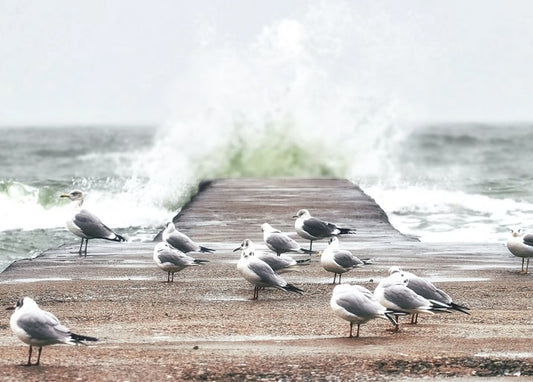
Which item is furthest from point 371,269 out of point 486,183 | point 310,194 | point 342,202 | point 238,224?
point 486,183

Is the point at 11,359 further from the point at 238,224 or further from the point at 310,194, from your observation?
the point at 310,194

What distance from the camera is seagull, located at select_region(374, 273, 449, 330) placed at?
25.8 feet

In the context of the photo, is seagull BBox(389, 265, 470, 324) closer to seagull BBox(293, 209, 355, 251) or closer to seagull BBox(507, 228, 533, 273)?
seagull BBox(507, 228, 533, 273)

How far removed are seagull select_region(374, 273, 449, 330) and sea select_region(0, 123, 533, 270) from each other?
29.8 ft

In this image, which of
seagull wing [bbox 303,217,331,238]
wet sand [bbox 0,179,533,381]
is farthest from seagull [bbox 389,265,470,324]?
seagull wing [bbox 303,217,331,238]

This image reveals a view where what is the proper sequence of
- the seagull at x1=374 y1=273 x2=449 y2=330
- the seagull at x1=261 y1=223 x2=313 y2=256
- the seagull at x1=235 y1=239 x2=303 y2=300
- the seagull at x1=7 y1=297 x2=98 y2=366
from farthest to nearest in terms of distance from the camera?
the seagull at x1=261 y1=223 x2=313 y2=256
the seagull at x1=235 y1=239 x2=303 y2=300
the seagull at x1=374 y1=273 x2=449 y2=330
the seagull at x1=7 y1=297 x2=98 y2=366

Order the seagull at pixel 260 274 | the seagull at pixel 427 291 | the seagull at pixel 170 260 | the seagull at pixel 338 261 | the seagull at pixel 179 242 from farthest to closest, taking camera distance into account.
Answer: the seagull at pixel 179 242, the seagull at pixel 170 260, the seagull at pixel 338 261, the seagull at pixel 260 274, the seagull at pixel 427 291

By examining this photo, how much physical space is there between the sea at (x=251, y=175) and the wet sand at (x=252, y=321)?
4129mm

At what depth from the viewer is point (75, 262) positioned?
12.7 meters

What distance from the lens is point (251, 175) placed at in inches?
1335

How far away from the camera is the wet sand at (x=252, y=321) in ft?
22.4

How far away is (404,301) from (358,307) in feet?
1.53

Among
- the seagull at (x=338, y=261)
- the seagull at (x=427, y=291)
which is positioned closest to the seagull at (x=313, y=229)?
the seagull at (x=338, y=261)

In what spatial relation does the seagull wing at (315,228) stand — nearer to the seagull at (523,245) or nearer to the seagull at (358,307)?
the seagull at (523,245)
